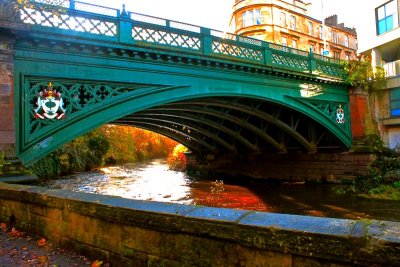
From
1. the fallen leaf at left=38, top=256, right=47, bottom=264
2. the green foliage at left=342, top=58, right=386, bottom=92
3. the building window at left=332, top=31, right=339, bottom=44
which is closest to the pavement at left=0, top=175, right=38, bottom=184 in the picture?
the fallen leaf at left=38, top=256, right=47, bottom=264

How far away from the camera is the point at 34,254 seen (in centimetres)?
367

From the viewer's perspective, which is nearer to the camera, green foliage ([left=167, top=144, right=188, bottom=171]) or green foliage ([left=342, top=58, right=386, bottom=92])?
green foliage ([left=342, top=58, right=386, bottom=92])

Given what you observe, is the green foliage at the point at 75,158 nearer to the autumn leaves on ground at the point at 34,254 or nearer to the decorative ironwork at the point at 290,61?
the decorative ironwork at the point at 290,61

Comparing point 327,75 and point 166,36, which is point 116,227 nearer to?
point 166,36

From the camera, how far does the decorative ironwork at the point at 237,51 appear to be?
1209 cm

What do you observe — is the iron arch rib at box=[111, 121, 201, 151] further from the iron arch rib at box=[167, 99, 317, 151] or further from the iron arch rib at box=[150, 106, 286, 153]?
the iron arch rib at box=[167, 99, 317, 151]

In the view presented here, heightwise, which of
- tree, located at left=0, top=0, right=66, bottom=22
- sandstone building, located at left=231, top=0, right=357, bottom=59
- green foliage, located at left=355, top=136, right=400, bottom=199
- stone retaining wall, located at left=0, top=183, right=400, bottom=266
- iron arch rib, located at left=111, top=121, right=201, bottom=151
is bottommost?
green foliage, located at left=355, top=136, right=400, bottom=199

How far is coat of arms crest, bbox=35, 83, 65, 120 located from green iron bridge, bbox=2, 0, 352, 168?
0.07ft

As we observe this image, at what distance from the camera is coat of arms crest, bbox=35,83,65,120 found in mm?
8094

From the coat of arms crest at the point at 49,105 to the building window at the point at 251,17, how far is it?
91.5ft

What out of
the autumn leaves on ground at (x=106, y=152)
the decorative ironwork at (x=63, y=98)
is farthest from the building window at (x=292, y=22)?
the decorative ironwork at (x=63, y=98)

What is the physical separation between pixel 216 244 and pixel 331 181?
1783cm

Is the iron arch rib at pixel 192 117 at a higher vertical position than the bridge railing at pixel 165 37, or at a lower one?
lower

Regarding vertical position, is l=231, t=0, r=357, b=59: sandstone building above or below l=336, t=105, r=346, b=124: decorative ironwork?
above
